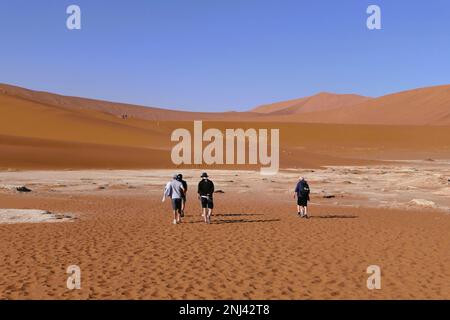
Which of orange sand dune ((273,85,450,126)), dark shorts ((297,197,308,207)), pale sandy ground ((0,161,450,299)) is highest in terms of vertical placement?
orange sand dune ((273,85,450,126))

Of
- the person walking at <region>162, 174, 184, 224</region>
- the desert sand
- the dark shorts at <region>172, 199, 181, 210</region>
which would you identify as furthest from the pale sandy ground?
the dark shorts at <region>172, 199, 181, 210</region>

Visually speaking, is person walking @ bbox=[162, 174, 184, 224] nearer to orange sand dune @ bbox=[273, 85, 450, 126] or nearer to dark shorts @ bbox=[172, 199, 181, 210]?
dark shorts @ bbox=[172, 199, 181, 210]

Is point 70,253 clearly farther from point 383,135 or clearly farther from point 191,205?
point 383,135

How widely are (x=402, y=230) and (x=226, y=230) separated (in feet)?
19.3

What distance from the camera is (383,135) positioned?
99.1 metres

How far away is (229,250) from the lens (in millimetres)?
13422

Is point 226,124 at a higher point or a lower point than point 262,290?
higher

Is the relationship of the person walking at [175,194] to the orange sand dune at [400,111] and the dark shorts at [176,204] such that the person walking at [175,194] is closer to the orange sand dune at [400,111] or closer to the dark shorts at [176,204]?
the dark shorts at [176,204]

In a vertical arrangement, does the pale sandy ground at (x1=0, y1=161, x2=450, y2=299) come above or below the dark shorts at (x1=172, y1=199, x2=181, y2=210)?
below

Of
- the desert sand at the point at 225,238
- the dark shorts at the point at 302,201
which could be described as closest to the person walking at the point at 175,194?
the desert sand at the point at 225,238

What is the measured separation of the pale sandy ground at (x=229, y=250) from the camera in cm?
982

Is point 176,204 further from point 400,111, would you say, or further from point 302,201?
point 400,111

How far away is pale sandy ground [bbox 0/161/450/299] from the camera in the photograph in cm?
982
